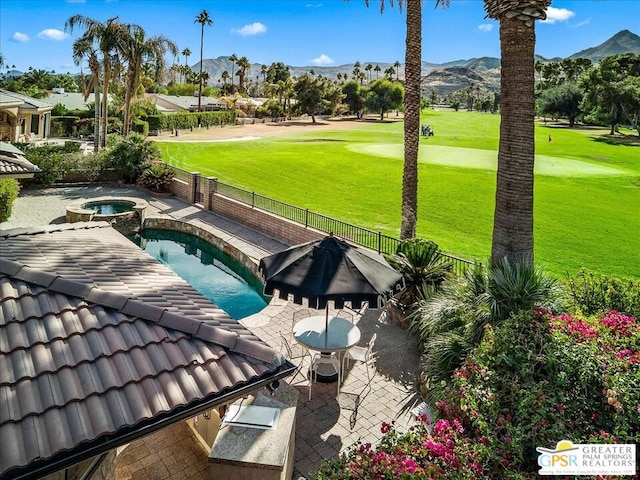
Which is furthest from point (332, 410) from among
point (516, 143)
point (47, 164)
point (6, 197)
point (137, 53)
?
point (137, 53)

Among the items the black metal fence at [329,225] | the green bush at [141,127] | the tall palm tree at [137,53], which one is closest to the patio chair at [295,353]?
the black metal fence at [329,225]

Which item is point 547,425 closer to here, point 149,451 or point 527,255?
point 527,255

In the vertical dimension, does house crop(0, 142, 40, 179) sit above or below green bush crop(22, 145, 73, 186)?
below

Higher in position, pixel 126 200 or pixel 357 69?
pixel 357 69

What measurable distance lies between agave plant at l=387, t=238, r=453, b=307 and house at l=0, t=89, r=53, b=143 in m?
29.0

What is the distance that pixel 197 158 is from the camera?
34.0m

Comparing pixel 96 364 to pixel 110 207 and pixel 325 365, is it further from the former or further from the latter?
pixel 110 207

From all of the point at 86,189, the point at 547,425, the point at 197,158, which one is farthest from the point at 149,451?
the point at 197,158

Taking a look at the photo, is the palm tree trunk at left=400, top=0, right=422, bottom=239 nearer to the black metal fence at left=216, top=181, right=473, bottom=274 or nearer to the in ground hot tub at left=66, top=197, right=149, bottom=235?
the black metal fence at left=216, top=181, right=473, bottom=274

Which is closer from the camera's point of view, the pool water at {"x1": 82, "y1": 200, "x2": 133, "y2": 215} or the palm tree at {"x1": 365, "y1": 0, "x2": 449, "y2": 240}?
the palm tree at {"x1": 365, "y1": 0, "x2": 449, "y2": 240}

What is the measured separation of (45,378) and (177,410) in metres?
0.99

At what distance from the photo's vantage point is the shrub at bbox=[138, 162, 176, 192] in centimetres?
2436

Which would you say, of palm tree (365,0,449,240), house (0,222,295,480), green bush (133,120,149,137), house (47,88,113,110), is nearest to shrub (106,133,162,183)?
palm tree (365,0,449,240)

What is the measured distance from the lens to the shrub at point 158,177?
79.9 ft
